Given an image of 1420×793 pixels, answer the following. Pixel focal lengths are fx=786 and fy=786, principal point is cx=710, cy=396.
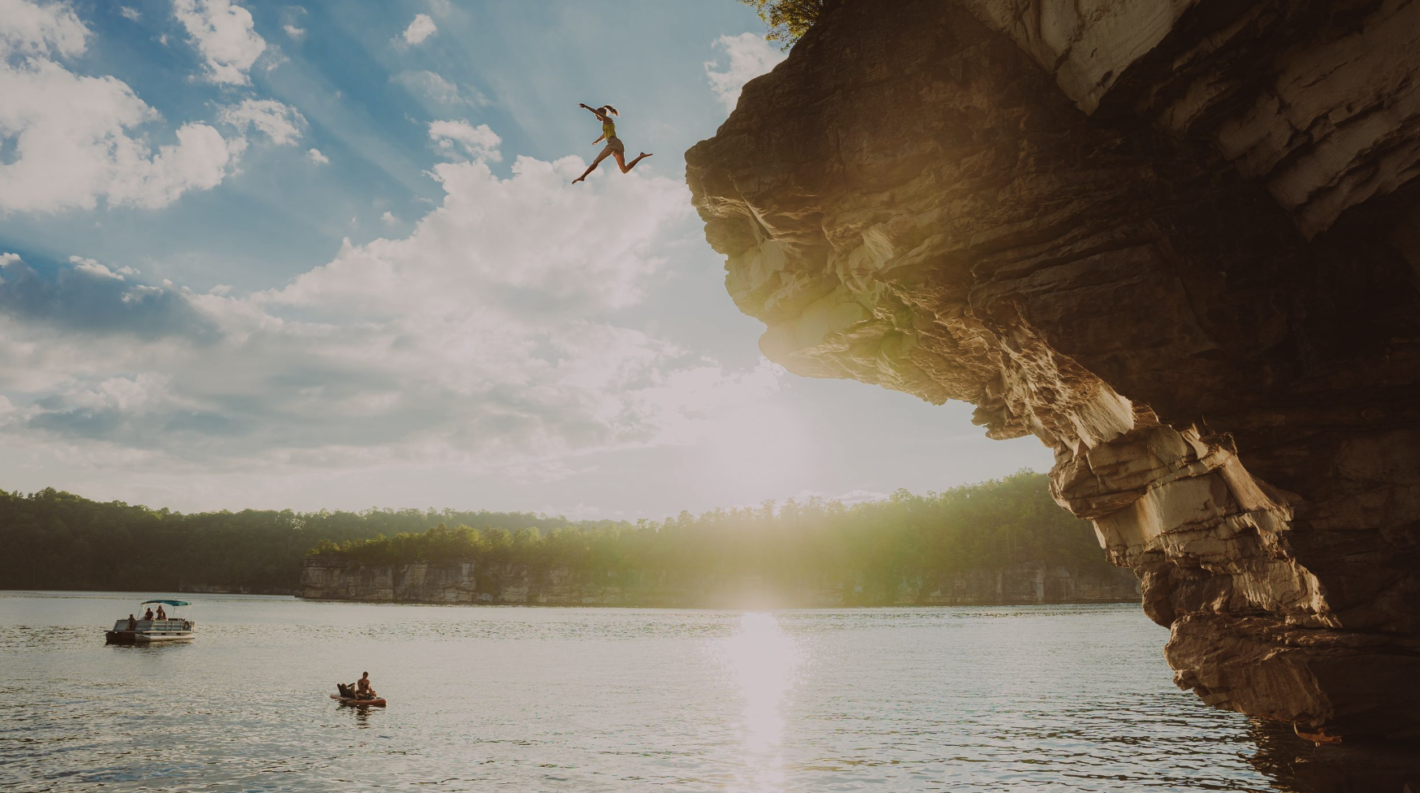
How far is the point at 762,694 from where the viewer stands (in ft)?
126

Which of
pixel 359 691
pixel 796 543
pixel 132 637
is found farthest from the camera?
pixel 796 543

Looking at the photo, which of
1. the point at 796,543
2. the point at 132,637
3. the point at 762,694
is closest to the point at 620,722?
the point at 762,694

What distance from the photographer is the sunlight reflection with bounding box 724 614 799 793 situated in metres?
21.6

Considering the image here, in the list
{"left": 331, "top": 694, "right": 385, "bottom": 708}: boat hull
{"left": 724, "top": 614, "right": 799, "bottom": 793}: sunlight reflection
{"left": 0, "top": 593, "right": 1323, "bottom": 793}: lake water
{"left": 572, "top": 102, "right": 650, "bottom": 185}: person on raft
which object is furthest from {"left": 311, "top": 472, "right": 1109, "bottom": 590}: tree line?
{"left": 572, "top": 102, "right": 650, "bottom": 185}: person on raft

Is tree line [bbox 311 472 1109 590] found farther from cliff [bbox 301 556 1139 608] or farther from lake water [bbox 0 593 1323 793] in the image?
lake water [bbox 0 593 1323 793]

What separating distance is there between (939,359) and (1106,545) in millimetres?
8237

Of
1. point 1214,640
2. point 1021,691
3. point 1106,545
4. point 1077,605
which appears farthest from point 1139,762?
point 1077,605

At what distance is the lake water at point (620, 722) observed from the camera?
68.8 feet

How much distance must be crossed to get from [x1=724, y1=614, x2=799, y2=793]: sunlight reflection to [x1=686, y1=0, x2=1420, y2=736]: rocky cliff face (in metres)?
11.7

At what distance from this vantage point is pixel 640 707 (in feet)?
113

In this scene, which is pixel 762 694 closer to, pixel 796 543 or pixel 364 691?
pixel 364 691

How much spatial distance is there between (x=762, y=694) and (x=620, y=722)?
1033 centimetres

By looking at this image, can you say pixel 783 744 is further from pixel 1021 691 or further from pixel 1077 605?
pixel 1077 605

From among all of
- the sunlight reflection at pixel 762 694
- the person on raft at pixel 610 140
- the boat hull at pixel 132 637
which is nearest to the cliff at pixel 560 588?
the sunlight reflection at pixel 762 694
